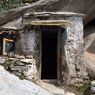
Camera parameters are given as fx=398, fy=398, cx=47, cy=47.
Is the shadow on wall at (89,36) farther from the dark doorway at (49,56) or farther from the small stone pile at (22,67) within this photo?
the small stone pile at (22,67)

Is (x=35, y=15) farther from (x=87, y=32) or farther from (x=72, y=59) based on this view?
(x=87, y=32)

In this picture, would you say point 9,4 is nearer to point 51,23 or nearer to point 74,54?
point 51,23

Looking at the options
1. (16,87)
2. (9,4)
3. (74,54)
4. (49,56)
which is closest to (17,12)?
(9,4)

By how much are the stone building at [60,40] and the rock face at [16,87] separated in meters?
2.03

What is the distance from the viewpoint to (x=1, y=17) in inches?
846

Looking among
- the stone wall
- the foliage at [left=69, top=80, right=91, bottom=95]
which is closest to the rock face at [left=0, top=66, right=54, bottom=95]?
the foliage at [left=69, top=80, right=91, bottom=95]

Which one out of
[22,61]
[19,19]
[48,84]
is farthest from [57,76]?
[19,19]

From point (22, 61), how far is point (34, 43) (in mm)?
1293

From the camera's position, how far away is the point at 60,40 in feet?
63.1

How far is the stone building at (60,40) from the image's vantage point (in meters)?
19.0

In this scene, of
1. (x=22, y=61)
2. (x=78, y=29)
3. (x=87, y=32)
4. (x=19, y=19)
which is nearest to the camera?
(x=22, y=61)

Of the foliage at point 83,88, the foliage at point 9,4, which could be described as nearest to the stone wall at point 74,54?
the foliage at point 83,88

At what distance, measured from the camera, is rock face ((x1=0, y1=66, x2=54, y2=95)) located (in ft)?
52.5

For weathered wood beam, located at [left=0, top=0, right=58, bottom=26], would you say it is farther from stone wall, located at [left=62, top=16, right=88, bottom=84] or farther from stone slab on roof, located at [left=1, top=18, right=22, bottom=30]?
stone wall, located at [left=62, top=16, right=88, bottom=84]
